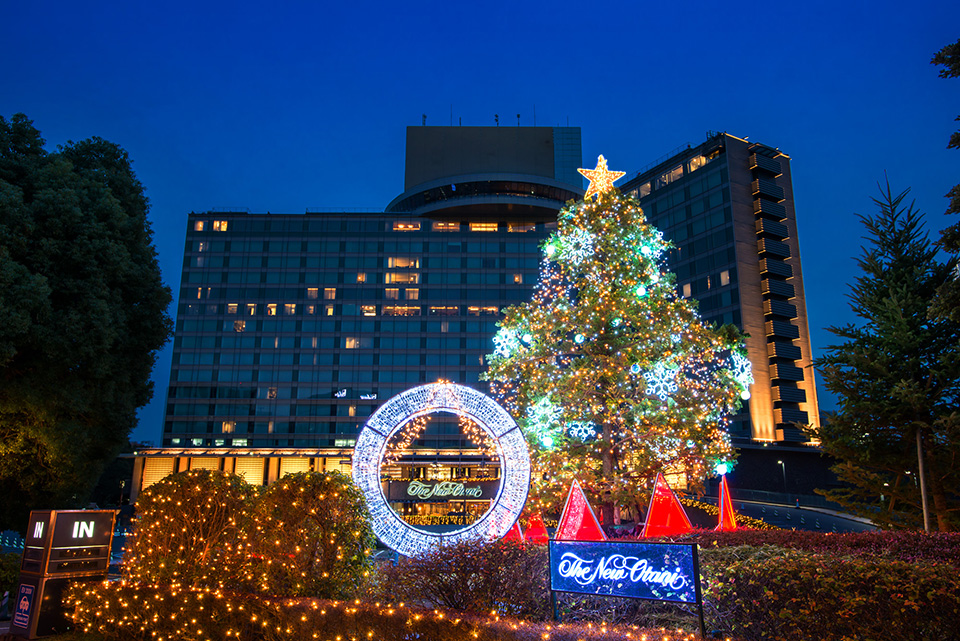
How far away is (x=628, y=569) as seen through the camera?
738 centimetres

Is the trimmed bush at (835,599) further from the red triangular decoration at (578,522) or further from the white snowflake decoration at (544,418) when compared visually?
the white snowflake decoration at (544,418)

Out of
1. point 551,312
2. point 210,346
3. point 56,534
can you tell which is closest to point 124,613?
point 56,534

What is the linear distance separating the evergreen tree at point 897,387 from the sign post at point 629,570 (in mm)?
10918

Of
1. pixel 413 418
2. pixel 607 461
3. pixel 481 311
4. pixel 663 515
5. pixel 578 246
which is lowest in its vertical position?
pixel 663 515

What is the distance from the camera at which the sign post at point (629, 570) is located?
697cm

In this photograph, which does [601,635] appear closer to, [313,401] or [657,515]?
[657,515]

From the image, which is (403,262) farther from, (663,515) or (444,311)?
(663,515)

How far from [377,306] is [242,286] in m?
18.8

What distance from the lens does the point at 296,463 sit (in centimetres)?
8044

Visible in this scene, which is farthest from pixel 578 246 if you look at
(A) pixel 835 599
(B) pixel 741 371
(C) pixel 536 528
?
(A) pixel 835 599

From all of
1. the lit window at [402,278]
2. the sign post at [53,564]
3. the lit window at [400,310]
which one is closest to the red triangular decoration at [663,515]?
the sign post at [53,564]

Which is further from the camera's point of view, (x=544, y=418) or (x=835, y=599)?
(x=544, y=418)

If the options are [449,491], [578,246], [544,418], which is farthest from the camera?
[578,246]

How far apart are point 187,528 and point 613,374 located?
12472mm
